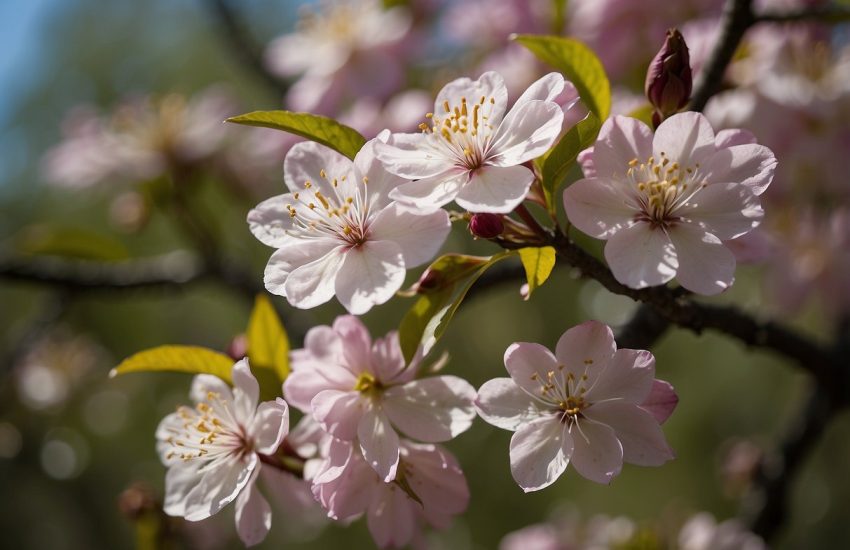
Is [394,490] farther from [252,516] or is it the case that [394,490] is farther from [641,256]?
[641,256]

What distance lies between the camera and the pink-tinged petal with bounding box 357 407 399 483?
0.65m

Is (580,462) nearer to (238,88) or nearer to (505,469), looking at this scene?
(505,469)

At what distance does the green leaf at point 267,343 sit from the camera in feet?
2.59

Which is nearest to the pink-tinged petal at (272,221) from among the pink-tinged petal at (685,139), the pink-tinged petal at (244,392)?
the pink-tinged petal at (244,392)

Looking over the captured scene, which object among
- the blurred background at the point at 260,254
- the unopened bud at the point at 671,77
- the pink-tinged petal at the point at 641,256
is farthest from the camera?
the blurred background at the point at 260,254

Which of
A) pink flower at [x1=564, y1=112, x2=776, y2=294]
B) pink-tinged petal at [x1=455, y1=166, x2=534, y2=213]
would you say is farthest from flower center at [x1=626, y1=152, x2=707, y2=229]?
pink-tinged petal at [x1=455, y1=166, x2=534, y2=213]

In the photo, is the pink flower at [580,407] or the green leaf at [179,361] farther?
the green leaf at [179,361]

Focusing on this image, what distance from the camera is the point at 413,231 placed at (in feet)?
2.16

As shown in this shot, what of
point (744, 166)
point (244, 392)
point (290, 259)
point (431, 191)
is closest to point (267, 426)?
point (244, 392)

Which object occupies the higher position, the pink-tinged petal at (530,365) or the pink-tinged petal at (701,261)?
the pink-tinged petal at (701,261)

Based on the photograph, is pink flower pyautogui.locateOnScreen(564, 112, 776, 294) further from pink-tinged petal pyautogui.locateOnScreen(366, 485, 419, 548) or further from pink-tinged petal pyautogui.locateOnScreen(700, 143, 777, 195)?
pink-tinged petal pyautogui.locateOnScreen(366, 485, 419, 548)

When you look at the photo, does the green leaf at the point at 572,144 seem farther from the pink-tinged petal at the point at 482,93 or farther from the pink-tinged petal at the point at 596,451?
the pink-tinged petal at the point at 596,451

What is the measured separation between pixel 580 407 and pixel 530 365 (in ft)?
0.18

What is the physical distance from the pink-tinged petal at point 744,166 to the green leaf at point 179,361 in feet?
1.54
